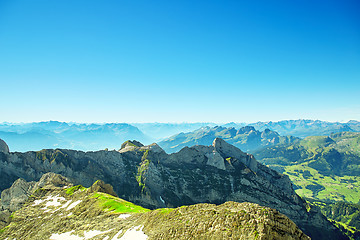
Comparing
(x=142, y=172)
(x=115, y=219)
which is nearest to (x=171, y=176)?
(x=142, y=172)

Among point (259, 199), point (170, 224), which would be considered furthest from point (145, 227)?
point (259, 199)

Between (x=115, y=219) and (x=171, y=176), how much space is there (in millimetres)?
115030

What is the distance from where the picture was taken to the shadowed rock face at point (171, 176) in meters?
129

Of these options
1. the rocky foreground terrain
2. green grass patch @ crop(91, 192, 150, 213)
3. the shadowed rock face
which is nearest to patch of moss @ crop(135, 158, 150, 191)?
the shadowed rock face

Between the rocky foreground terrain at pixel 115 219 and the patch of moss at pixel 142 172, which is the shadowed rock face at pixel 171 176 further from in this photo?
the rocky foreground terrain at pixel 115 219

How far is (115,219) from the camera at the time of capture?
158 feet

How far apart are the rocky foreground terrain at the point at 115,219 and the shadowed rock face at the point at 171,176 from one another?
130 ft

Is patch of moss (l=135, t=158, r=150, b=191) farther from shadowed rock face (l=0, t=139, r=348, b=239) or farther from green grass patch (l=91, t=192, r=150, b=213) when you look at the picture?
green grass patch (l=91, t=192, r=150, b=213)

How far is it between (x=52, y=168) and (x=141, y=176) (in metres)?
59.9

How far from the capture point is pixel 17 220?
6394 cm

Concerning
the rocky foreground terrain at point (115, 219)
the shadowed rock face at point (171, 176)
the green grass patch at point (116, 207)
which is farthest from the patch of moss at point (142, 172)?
the green grass patch at point (116, 207)

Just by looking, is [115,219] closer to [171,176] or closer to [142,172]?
[142,172]

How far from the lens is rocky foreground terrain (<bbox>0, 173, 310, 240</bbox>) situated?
23250 millimetres

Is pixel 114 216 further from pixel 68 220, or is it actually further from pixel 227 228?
pixel 227 228
